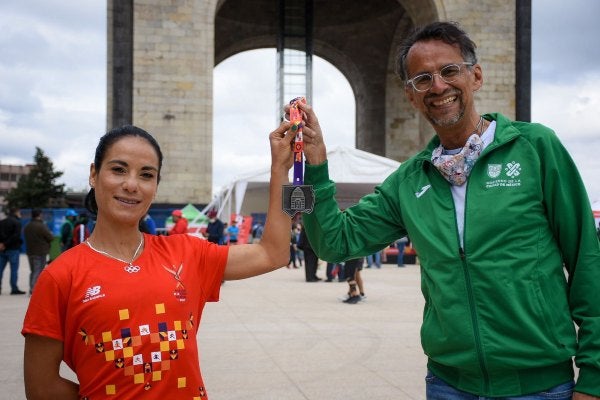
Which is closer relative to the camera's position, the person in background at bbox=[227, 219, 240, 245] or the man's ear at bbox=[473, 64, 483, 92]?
the man's ear at bbox=[473, 64, 483, 92]

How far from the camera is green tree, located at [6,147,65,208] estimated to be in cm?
5738

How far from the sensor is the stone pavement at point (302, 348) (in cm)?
517

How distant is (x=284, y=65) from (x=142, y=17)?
9.11 metres

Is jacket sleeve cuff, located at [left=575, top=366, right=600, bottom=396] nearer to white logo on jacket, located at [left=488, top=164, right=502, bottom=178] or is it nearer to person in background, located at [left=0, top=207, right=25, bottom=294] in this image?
white logo on jacket, located at [left=488, top=164, right=502, bottom=178]

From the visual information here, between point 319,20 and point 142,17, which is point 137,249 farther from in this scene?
point 319,20

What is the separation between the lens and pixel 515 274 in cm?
207

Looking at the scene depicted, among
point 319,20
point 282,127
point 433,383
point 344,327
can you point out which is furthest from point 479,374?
point 319,20

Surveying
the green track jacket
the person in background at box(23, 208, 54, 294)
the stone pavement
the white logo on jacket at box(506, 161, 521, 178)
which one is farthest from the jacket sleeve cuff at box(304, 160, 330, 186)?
the person in background at box(23, 208, 54, 294)

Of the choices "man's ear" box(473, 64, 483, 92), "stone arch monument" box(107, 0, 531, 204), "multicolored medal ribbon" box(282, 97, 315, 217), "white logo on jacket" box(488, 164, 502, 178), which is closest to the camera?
"white logo on jacket" box(488, 164, 502, 178)

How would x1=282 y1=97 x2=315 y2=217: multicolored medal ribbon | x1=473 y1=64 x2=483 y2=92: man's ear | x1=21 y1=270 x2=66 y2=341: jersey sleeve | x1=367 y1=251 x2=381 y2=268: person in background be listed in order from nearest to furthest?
x1=21 y1=270 x2=66 y2=341: jersey sleeve, x1=282 y1=97 x2=315 y2=217: multicolored medal ribbon, x1=473 y1=64 x2=483 y2=92: man's ear, x1=367 y1=251 x2=381 y2=268: person in background

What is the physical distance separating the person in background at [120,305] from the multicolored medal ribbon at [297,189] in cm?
36

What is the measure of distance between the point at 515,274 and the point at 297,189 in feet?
2.51

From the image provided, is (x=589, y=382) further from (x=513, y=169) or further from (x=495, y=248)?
(x=513, y=169)

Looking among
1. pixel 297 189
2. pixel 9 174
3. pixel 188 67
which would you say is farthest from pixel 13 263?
pixel 9 174
